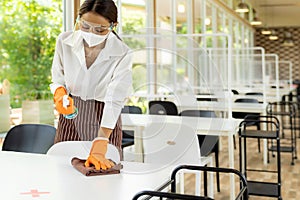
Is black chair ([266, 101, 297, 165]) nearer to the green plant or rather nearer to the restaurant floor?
the restaurant floor

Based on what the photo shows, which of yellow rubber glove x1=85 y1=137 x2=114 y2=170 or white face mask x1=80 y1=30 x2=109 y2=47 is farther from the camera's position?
white face mask x1=80 y1=30 x2=109 y2=47

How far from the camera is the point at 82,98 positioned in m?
1.78

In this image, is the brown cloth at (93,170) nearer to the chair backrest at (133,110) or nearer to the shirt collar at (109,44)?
the shirt collar at (109,44)

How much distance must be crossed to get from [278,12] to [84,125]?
1122 cm

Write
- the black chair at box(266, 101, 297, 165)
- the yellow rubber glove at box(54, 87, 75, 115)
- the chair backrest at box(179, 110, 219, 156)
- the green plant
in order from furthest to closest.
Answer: the black chair at box(266, 101, 297, 165), the chair backrest at box(179, 110, 219, 156), the green plant, the yellow rubber glove at box(54, 87, 75, 115)

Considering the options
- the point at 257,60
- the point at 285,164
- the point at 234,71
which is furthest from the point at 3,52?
the point at 257,60

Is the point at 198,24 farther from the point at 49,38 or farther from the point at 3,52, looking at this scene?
the point at 3,52

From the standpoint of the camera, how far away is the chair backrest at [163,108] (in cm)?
354

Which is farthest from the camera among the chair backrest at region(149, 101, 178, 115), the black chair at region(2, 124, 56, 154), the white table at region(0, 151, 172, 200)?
the chair backrest at region(149, 101, 178, 115)

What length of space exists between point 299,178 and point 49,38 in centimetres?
258

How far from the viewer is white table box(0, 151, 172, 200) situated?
3.90ft

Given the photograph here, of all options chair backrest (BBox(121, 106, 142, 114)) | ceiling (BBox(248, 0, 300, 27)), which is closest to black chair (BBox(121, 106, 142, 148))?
chair backrest (BBox(121, 106, 142, 114))

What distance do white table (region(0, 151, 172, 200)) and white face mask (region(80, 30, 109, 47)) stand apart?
511 millimetres

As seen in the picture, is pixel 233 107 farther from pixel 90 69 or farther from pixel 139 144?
pixel 90 69
